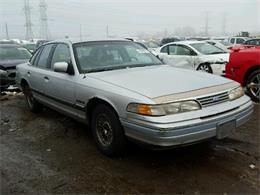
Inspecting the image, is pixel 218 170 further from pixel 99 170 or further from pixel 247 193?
pixel 99 170

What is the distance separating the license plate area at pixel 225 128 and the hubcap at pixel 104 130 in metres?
1.29

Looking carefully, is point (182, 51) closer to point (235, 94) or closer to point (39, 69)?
point (39, 69)

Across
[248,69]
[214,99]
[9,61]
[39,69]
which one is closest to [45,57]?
[39,69]

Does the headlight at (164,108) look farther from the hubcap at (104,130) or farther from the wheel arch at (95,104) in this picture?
the hubcap at (104,130)

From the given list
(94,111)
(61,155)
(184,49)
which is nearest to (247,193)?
(94,111)

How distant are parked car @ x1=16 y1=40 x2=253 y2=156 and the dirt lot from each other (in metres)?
0.38

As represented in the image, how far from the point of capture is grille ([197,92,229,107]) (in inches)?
142

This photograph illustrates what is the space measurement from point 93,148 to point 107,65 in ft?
4.08

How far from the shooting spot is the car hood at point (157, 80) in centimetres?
368

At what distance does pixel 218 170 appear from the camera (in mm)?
3643

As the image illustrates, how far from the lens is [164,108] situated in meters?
3.42

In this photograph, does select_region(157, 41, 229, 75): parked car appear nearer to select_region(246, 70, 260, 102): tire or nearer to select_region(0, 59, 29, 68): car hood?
select_region(246, 70, 260, 102): tire

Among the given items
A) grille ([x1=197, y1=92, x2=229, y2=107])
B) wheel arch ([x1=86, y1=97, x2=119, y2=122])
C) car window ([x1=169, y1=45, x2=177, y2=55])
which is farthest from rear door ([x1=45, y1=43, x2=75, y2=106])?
car window ([x1=169, y1=45, x2=177, y2=55])

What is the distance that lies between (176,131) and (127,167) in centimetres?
A: 88
